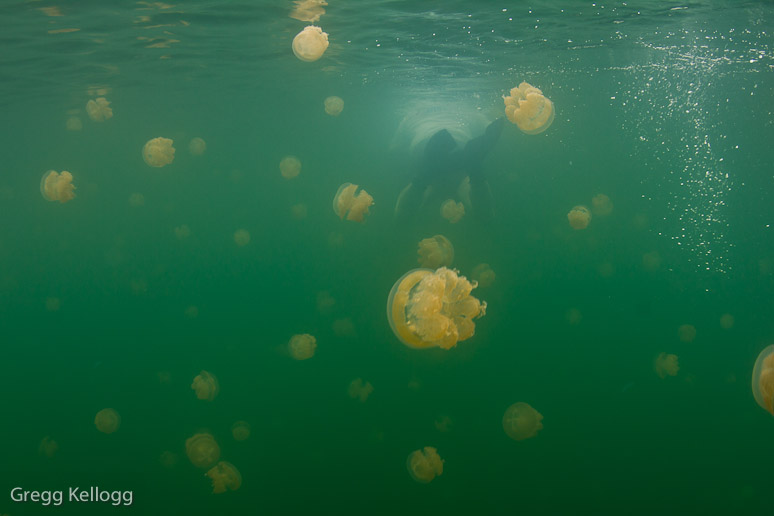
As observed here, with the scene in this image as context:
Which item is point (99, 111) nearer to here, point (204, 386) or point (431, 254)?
point (204, 386)

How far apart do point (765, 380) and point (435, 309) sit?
103 inches

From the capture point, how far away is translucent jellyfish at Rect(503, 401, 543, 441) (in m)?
5.88

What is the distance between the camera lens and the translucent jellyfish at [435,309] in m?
3.52

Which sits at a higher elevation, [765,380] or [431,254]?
[765,380]

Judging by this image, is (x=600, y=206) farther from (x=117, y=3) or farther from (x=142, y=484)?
(x=142, y=484)

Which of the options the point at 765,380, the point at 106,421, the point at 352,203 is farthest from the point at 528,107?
the point at 106,421

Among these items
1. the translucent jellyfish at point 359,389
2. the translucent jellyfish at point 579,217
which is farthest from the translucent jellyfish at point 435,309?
the translucent jellyfish at point 579,217

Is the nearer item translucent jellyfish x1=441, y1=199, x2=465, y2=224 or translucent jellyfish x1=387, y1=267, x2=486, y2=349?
translucent jellyfish x1=387, y1=267, x2=486, y2=349

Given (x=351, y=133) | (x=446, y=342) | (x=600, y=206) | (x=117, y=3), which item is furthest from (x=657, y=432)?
(x=351, y=133)

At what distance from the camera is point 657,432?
9.55m

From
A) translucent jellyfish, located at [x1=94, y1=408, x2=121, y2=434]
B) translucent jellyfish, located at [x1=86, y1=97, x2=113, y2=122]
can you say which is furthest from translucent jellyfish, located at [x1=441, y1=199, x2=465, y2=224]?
translucent jellyfish, located at [x1=86, y1=97, x2=113, y2=122]

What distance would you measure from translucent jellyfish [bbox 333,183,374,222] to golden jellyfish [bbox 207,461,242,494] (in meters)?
3.51

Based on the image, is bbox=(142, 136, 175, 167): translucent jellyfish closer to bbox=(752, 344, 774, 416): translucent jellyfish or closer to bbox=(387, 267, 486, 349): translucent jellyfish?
bbox=(387, 267, 486, 349): translucent jellyfish

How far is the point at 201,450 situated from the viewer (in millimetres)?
6270
